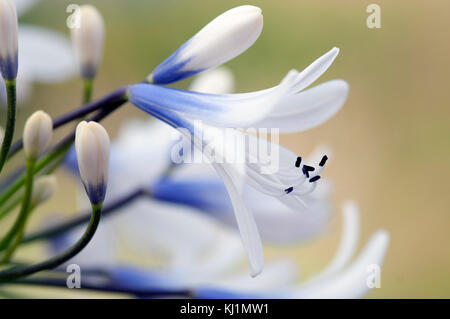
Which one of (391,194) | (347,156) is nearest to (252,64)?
(347,156)

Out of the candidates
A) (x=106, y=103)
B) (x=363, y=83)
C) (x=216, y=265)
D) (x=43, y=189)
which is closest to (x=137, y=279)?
(x=216, y=265)

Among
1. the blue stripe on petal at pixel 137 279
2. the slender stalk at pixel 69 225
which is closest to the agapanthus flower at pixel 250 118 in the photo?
the slender stalk at pixel 69 225

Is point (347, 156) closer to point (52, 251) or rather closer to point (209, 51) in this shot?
point (52, 251)

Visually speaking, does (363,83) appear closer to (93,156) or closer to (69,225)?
(69,225)

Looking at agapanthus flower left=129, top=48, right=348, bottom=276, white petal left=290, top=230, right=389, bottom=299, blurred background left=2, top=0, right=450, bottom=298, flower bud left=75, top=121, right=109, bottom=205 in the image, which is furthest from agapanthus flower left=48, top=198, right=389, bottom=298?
blurred background left=2, top=0, right=450, bottom=298

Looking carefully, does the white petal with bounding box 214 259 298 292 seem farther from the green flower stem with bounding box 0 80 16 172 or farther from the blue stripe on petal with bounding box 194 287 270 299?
the green flower stem with bounding box 0 80 16 172
